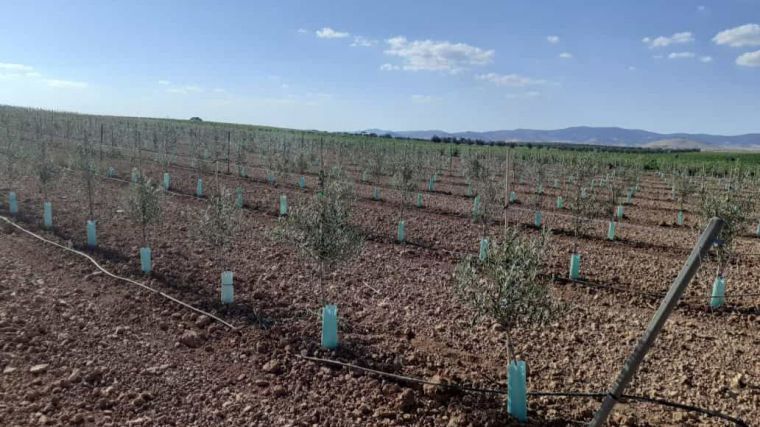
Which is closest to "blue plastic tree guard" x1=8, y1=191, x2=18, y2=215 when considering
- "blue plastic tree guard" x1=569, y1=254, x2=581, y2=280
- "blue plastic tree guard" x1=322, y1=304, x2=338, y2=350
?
"blue plastic tree guard" x1=322, y1=304, x2=338, y2=350

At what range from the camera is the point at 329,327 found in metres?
6.45

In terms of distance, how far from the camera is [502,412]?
5004 millimetres

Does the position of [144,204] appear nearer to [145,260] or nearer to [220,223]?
[145,260]

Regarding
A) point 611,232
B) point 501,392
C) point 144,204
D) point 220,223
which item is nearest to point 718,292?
point 611,232

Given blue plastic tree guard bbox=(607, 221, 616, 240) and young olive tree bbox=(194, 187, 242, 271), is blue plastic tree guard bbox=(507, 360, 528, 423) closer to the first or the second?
young olive tree bbox=(194, 187, 242, 271)

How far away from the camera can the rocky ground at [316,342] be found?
5148 millimetres

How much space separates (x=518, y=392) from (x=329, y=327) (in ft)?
8.28

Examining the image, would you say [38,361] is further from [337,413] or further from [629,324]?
[629,324]

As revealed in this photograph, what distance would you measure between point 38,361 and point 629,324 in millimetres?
7914

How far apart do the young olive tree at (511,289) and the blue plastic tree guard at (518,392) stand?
15cm

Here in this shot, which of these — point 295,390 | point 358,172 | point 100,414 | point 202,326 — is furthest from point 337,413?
point 358,172

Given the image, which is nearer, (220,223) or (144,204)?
(220,223)

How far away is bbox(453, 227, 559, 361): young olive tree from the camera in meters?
4.81

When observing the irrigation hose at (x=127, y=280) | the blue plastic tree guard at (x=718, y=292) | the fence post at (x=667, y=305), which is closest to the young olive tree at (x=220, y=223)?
the irrigation hose at (x=127, y=280)
